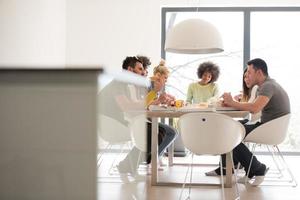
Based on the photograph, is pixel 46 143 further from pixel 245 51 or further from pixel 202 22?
pixel 245 51

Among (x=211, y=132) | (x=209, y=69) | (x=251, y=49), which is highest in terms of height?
(x=251, y=49)

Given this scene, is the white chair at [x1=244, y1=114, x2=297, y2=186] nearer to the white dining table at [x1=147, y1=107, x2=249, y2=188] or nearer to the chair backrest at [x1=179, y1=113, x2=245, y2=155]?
the white dining table at [x1=147, y1=107, x2=249, y2=188]

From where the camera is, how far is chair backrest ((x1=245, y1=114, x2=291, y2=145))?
4090mm

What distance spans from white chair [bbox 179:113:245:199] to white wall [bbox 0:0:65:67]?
2.62 m

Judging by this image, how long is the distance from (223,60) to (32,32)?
9.36 ft

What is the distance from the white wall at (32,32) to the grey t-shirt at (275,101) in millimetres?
2746

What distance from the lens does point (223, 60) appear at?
6.89 m

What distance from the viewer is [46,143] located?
111cm

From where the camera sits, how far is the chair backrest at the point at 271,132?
13.4ft

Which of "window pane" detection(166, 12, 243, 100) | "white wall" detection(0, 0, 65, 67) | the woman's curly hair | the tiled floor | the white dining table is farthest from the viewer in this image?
"window pane" detection(166, 12, 243, 100)

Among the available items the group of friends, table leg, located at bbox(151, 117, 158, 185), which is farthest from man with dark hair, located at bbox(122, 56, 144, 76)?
table leg, located at bbox(151, 117, 158, 185)

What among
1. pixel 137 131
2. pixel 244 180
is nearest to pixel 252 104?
pixel 244 180

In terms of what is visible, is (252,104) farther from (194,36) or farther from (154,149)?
(154,149)

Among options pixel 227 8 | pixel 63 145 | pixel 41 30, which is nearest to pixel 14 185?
pixel 63 145
